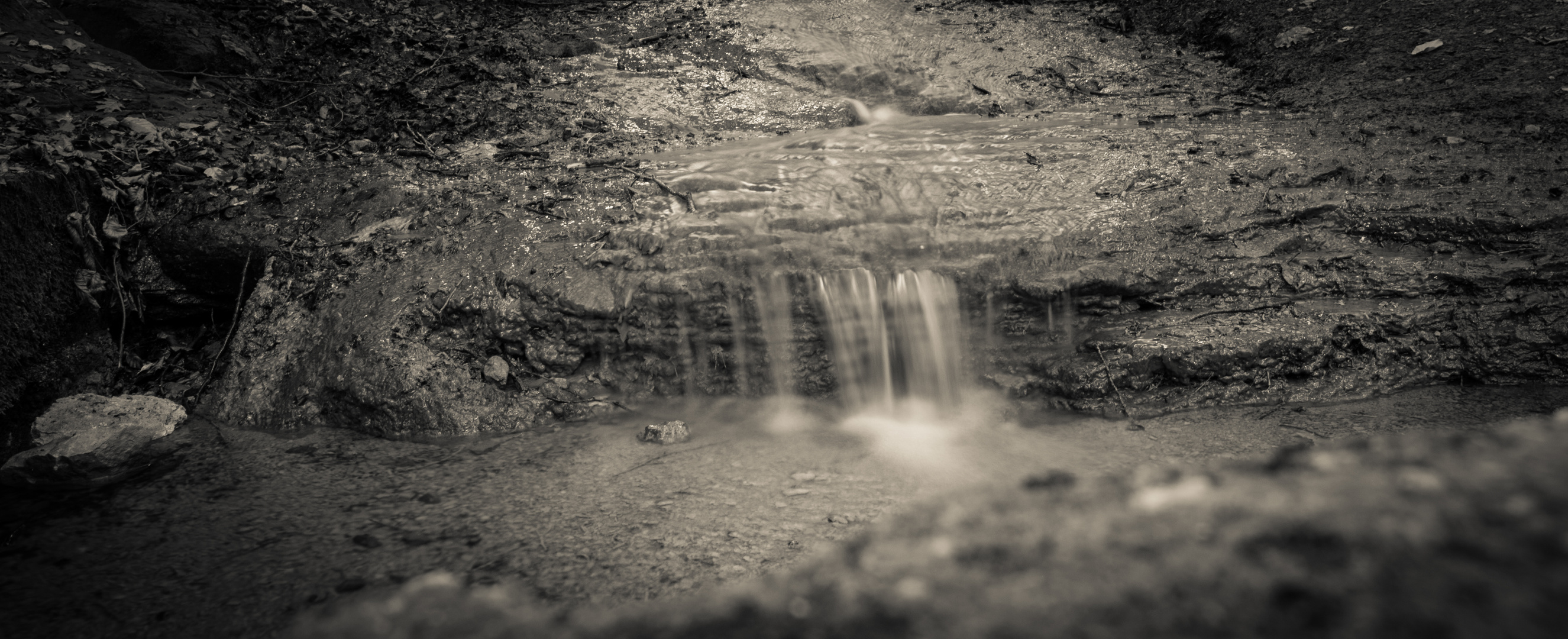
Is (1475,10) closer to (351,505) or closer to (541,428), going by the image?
(541,428)

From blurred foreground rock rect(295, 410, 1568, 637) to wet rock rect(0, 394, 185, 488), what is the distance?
338 centimetres

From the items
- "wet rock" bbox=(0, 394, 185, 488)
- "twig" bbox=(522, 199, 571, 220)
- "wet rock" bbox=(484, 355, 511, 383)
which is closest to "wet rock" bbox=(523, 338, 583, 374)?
"wet rock" bbox=(484, 355, 511, 383)

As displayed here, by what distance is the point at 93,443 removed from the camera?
10.8 feet

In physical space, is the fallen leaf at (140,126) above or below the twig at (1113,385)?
above

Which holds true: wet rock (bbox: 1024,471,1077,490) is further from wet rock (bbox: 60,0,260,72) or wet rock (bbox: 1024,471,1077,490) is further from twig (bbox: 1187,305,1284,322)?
wet rock (bbox: 60,0,260,72)

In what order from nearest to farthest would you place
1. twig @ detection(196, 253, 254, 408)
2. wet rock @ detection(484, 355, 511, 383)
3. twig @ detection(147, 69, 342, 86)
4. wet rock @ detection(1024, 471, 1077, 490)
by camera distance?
1. wet rock @ detection(1024, 471, 1077, 490)
2. wet rock @ detection(484, 355, 511, 383)
3. twig @ detection(196, 253, 254, 408)
4. twig @ detection(147, 69, 342, 86)

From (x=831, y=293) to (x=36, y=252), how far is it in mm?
4421

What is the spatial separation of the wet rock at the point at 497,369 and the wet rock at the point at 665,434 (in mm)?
858

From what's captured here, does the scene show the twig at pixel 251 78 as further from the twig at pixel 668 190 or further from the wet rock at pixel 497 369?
the wet rock at pixel 497 369

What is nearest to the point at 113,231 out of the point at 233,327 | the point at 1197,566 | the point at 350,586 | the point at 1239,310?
the point at 233,327

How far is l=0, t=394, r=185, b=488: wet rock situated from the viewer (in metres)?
3.22

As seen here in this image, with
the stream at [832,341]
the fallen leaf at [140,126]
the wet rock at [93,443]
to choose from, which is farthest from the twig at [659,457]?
the fallen leaf at [140,126]

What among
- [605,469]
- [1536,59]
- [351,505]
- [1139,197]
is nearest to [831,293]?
[605,469]

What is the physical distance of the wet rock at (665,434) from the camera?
360 centimetres
